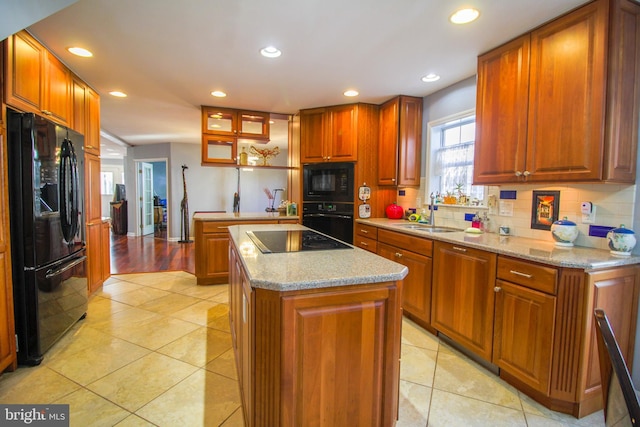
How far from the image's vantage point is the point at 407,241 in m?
2.75

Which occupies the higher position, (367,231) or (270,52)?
(270,52)

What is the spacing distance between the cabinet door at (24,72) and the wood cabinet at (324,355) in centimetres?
216

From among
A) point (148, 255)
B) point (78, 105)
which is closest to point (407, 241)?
point (78, 105)

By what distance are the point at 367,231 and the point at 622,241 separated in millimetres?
2130

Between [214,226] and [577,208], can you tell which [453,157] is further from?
[214,226]

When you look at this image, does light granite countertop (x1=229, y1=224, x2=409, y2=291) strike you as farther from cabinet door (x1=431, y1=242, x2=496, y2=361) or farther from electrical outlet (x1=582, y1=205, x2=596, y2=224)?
electrical outlet (x1=582, y1=205, x2=596, y2=224)

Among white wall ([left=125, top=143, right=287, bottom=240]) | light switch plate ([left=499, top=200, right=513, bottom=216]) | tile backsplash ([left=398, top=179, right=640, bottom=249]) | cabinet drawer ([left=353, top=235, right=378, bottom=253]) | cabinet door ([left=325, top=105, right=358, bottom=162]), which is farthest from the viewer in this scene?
white wall ([left=125, top=143, right=287, bottom=240])

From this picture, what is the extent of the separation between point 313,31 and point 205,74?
130 cm

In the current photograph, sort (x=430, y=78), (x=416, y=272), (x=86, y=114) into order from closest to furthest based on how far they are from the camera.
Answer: (x=416, y=272)
(x=430, y=78)
(x=86, y=114)

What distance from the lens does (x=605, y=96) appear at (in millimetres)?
1702

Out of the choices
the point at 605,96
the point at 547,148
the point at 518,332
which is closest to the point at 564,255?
the point at 518,332

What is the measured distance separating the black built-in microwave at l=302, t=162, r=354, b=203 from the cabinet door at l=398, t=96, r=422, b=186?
24.6 inches

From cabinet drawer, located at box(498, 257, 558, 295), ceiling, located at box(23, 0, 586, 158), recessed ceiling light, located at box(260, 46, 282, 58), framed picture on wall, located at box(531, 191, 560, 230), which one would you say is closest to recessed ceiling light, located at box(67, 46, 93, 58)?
ceiling, located at box(23, 0, 586, 158)

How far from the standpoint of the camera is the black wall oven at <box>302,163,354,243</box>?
151 inches
